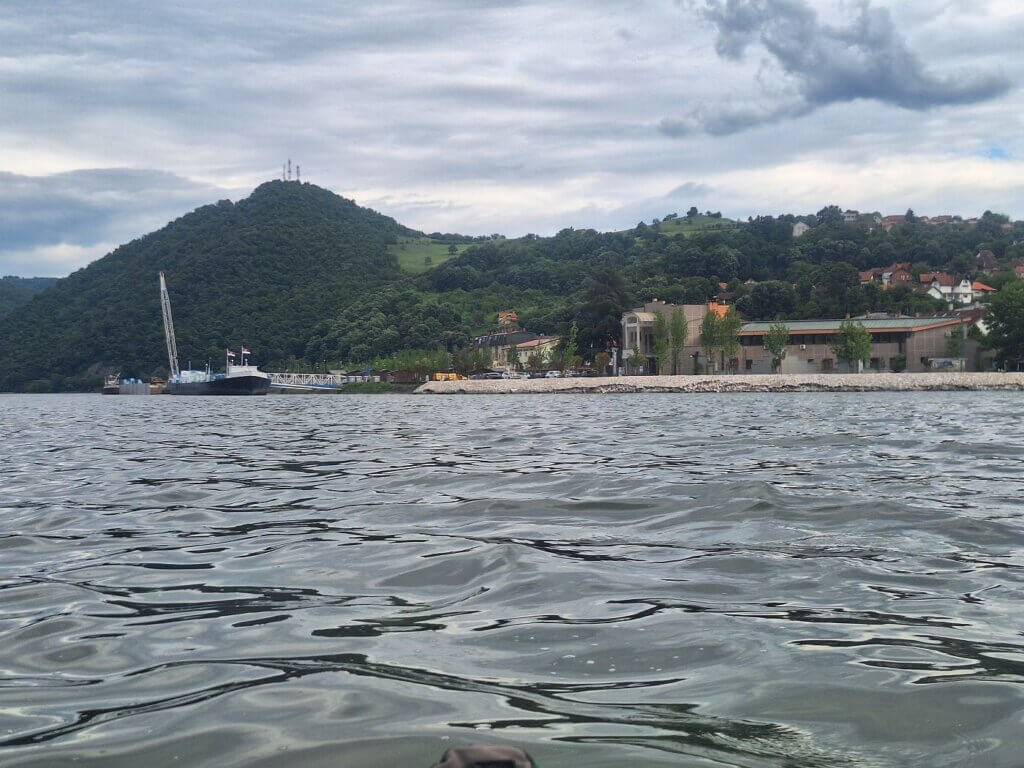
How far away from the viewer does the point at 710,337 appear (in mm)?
88188

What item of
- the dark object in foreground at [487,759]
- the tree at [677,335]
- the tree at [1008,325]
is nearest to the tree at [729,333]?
the tree at [677,335]

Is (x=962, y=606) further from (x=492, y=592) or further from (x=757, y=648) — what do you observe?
(x=492, y=592)

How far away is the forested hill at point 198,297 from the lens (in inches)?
5079

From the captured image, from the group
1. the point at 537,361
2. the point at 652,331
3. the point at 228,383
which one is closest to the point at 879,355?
the point at 652,331

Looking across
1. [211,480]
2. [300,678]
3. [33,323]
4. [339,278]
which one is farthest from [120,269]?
[300,678]

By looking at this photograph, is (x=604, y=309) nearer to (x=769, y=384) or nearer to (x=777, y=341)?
(x=777, y=341)

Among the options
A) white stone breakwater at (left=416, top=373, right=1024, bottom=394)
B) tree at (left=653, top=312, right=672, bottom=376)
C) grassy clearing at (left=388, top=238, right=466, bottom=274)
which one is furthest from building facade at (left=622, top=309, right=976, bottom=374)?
grassy clearing at (left=388, top=238, right=466, bottom=274)

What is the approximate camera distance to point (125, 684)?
3.88m

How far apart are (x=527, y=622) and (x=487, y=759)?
3029 mm

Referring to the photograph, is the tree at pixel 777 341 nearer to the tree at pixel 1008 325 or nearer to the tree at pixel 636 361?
the tree at pixel 636 361

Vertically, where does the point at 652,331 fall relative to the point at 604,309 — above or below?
below

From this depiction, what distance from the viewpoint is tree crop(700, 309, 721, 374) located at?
8806cm

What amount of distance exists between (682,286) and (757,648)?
420 ft

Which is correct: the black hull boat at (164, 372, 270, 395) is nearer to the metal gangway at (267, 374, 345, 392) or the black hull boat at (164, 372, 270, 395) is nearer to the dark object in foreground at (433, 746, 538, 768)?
the metal gangway at (267, 374, 345, 392)
